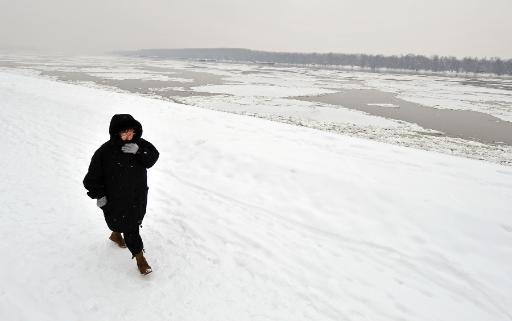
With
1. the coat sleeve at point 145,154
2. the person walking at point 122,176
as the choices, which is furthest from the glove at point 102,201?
the coat sleeve at point 145,154

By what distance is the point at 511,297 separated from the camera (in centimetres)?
353

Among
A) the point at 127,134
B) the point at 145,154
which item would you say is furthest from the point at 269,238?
the point at 127,134

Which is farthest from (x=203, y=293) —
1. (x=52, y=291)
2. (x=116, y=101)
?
(x=116, y=101)

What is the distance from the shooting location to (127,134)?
322cm

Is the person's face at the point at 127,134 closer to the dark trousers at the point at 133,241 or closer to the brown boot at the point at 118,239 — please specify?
the dark trousers at the point at 133,241

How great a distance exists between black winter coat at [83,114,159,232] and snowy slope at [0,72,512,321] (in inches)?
26.5

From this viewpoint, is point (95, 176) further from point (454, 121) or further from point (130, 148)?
point (454, 121)

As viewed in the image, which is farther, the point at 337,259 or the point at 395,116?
the point at 395,116

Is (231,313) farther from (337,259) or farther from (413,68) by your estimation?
(413,68)

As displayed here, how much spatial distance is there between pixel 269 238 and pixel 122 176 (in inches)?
79.3

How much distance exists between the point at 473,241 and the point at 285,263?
7.83 feet

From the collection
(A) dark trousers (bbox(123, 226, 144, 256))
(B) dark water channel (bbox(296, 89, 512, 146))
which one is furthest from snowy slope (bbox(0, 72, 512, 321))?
(B) dark water channel (bbox(296, 89, 512, 146))

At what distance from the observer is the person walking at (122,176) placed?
127 inches

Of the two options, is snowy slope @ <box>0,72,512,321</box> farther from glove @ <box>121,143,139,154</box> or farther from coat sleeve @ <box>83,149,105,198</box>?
glove @ <box>121,143,139,154</box>
